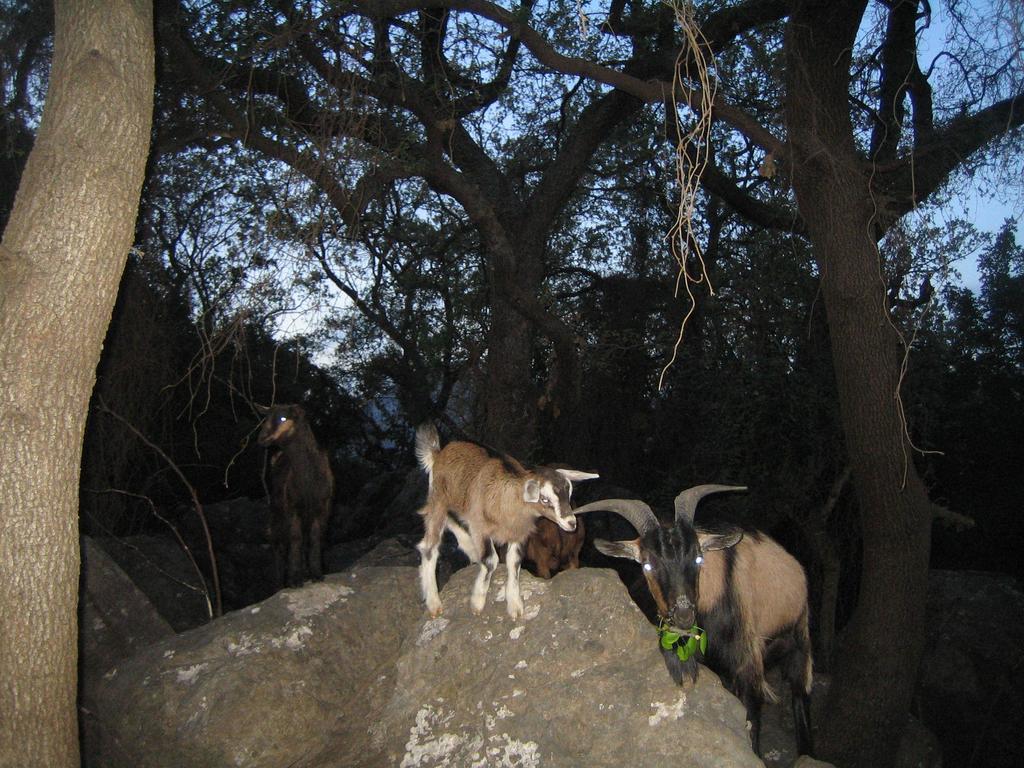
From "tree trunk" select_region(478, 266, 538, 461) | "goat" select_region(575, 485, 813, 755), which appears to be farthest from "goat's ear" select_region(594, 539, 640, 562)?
"tree trunk" select_region(478, 266, 538, 461)

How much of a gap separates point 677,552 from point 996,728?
6718mm

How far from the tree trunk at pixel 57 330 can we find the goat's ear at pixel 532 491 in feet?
8.65

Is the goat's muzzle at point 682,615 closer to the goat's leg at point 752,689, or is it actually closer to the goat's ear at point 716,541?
the goat's ear at point 716,541

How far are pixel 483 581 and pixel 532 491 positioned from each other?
66cm

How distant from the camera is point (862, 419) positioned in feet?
23.8

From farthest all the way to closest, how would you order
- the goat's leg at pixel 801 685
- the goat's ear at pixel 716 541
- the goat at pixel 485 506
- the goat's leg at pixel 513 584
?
the goat's leg at pixel 801 685
the goat's ear at pixel 716 541
the goat at pixel 485 506
the goat's leg at pixel 513 584

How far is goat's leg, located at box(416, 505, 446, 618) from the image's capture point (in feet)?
19.6

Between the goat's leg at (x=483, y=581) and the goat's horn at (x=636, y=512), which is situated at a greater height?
the goat's horn at (x=636, y=512)

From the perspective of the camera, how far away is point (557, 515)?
569cm

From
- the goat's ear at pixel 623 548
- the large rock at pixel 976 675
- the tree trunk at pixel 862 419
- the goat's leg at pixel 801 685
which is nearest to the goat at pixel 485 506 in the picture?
the goat's ear at pixel 623 548

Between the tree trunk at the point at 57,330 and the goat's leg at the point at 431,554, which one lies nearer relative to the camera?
the tree trunk at the point at 57,330

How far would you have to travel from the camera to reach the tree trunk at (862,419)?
23.4 ft

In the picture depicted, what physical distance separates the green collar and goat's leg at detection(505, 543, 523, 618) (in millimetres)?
930

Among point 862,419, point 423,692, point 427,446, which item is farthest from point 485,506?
point 862,419
